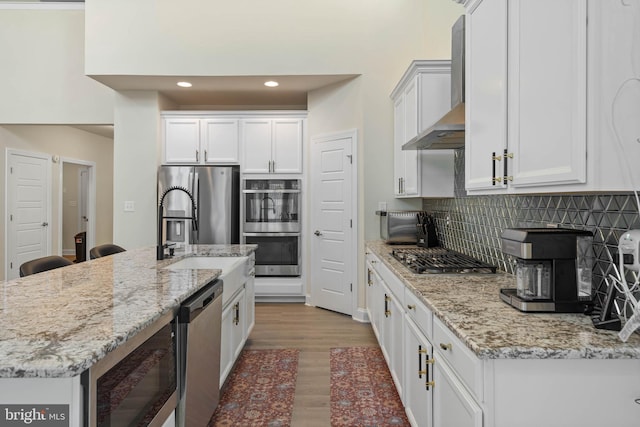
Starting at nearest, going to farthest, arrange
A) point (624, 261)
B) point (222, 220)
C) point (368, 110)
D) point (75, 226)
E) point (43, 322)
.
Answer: point (624, 261), point (43, 322), point (368, 110), point (222, 220), point (75, 226)

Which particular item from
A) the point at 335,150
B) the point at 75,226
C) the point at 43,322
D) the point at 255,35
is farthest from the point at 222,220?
the point at 75,226

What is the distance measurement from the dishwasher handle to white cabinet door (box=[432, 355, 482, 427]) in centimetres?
105

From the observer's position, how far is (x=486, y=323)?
133cm

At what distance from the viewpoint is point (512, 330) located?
4.12 feet

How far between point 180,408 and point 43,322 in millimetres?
713

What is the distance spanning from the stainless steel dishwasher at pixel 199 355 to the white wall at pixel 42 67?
4712mm

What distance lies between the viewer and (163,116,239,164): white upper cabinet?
5.00m

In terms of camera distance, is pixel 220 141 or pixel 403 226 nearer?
pixel 403 226

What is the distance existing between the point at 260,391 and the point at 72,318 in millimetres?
1723

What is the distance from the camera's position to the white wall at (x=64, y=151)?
5832 millimetres

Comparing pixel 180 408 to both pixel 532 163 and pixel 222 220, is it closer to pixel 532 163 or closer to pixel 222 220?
pixel 532 163

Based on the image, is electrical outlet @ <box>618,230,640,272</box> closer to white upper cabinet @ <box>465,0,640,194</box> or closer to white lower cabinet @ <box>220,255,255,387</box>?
white upper cabinet @ <box>465,0,640,194</box>

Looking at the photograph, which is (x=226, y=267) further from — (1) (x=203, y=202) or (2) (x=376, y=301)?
(1) (x=203, y=202)

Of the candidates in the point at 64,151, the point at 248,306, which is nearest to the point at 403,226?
the point at 248,306
